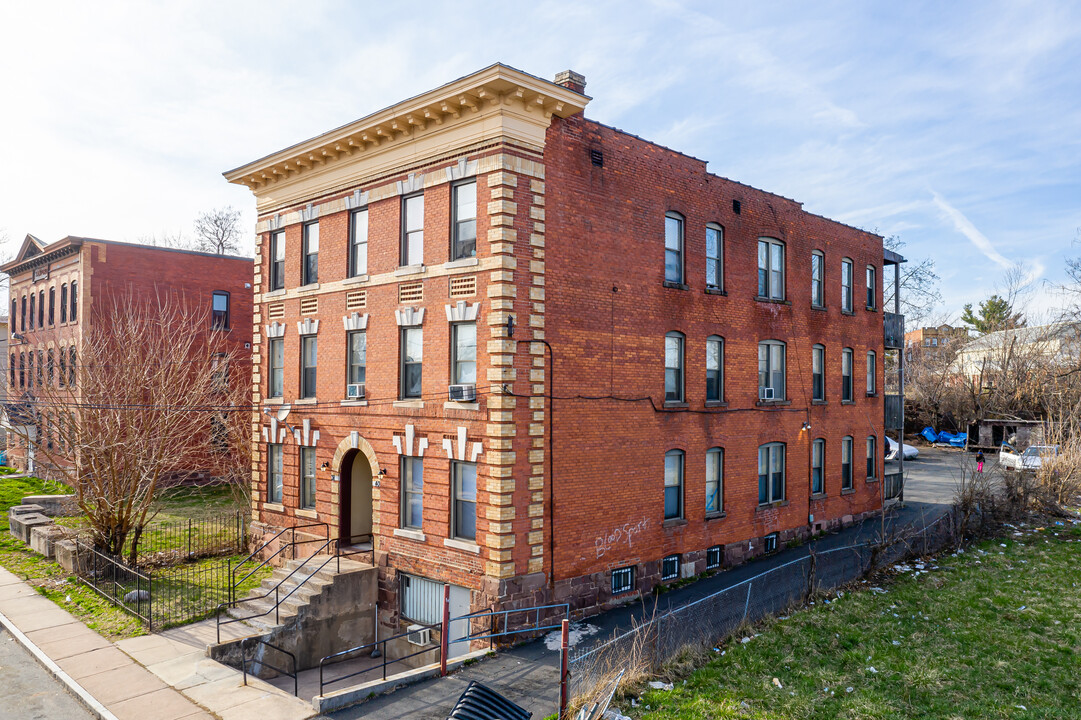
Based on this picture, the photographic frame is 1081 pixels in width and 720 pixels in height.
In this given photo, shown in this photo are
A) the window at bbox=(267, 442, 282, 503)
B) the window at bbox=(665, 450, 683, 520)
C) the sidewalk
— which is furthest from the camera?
the window at bbox=(267, 442, 282, 503)

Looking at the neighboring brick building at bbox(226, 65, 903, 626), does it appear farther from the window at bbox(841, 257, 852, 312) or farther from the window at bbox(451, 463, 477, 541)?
the window at bbox(841, 257, 852, 312)

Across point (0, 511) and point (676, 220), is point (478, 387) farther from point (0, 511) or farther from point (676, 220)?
point (0, 511)

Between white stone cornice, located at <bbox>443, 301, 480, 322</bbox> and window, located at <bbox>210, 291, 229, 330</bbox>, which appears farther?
window, located at <bbox>210, 291, 229, 330</bbox>

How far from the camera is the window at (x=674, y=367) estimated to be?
19.2 meters

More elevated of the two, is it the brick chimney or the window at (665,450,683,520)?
the brick chimney

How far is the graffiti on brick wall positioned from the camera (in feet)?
55.4

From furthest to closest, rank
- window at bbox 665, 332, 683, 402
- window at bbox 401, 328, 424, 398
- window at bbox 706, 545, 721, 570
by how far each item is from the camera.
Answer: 1. window at bbox 706, 545, 721, 570
2. window at bbox 665, 332, 683, 402
3. window at bbox 401, 328, 424, 398

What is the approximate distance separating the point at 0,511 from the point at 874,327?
35.5 metres

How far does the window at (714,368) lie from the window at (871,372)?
34.7 feet

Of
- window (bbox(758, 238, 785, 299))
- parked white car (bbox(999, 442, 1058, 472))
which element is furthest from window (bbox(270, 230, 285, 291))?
parked white car (bbox(999, 442, 1058, 472))

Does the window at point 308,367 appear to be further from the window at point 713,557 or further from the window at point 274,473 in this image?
the window at point 713,557

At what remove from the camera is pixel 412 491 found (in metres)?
17.1

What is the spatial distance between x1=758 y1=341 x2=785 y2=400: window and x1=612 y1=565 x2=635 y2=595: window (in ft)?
Answer: 24.7

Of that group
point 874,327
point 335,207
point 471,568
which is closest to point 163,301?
point 335,207
